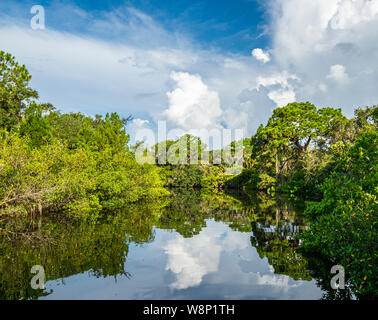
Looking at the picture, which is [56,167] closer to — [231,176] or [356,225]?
[356,225]

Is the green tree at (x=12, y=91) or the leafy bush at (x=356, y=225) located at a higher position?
the green tree at (x=12, y=91)

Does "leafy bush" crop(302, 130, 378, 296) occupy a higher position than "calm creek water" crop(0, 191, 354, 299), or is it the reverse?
"leafy bush" crop(302, 130, 378, 296)

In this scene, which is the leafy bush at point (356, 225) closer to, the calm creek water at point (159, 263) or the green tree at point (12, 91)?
the calm creek water at point (159, 263)

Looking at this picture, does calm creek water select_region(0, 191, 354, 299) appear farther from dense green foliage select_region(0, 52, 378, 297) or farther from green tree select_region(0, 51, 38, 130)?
green tree select_region(0, 51, 38, 130)

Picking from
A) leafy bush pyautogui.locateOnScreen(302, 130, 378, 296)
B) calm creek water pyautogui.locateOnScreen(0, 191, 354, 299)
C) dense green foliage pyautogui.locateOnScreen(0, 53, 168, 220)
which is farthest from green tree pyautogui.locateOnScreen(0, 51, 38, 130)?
leafy bush pyautogui.locateOnScreen(302, 130, 378, 296)

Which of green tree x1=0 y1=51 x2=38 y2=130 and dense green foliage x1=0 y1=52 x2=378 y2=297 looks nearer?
dense green foliage x1=0 y1=52 x2=378 y2=297

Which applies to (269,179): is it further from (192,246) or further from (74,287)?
(74,287)

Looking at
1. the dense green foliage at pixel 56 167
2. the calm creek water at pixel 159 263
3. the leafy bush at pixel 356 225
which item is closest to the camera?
the leafy bush at pixel 356 225

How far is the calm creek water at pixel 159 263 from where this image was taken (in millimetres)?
6234

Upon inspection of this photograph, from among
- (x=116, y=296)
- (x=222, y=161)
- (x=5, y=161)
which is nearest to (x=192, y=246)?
(x=116, y=296)

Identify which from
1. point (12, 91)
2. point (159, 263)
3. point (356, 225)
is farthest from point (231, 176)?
point (356, 225)

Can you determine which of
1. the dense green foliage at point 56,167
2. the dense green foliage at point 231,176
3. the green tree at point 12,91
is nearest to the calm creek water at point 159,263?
the dense green foliage at point 231,176

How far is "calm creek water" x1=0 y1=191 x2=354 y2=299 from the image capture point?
6234 millimetres
